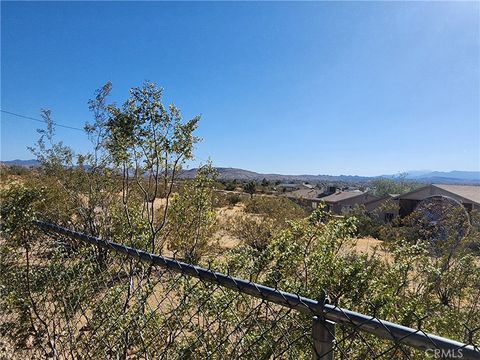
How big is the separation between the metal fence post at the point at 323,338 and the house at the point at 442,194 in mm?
25974

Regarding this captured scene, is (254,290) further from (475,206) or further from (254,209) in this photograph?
(475,206)

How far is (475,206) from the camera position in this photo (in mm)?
22141

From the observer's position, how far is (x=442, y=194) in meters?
25.8

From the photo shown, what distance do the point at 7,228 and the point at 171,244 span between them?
19.6 ft

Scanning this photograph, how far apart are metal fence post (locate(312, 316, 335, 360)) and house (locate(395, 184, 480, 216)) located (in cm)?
2597

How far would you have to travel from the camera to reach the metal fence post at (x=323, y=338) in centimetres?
121

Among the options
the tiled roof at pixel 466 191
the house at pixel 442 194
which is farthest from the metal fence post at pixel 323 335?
the tiled roof at pixel 466 191

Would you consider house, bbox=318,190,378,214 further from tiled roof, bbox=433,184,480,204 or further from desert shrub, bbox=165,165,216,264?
desert shrub, bbox=165,165,216,264

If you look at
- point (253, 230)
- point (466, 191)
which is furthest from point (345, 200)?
point (253, 230)

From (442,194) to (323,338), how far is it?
2924 cm

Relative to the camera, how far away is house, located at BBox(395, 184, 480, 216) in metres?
23.2

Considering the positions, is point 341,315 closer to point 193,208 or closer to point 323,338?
point 323,338

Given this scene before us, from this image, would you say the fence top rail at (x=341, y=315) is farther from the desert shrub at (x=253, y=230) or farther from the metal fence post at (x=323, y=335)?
the desert shrub at (x=253, y=230)

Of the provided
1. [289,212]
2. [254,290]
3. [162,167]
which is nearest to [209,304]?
[254,290]
